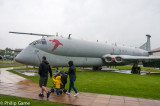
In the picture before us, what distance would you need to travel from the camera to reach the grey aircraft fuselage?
47.9ft

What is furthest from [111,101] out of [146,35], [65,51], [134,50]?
[146,35]

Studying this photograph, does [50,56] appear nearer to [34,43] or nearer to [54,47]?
[54,47]

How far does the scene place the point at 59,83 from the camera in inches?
280

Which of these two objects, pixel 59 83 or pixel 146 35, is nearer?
pixel 59 83

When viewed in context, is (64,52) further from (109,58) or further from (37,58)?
(109,58)

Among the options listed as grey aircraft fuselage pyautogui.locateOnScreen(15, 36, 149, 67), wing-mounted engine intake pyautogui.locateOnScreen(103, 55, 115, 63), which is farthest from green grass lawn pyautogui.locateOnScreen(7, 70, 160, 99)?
wing-mounted engine intake pyautogui.locateOnScreen(103, 55, 115, 63)

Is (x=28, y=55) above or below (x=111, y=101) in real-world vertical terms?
above

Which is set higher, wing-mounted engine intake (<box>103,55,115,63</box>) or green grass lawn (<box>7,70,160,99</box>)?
wing-mounted engine intake (<box>103,55,115,63</box>)

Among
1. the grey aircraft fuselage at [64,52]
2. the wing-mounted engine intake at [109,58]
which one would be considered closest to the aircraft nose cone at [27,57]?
the grey aircraft fuselage at [64,52]

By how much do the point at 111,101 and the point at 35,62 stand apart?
1032cm

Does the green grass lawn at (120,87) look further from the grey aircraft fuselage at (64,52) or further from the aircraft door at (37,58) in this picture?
the grey aircraft fuselage at (64,52)

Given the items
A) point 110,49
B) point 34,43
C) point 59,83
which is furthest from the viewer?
point 110,49

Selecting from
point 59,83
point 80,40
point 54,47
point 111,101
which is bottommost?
point 111,101

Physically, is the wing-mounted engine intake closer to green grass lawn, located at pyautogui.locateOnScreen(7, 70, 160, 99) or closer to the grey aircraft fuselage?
the grey aircraft fuselage
